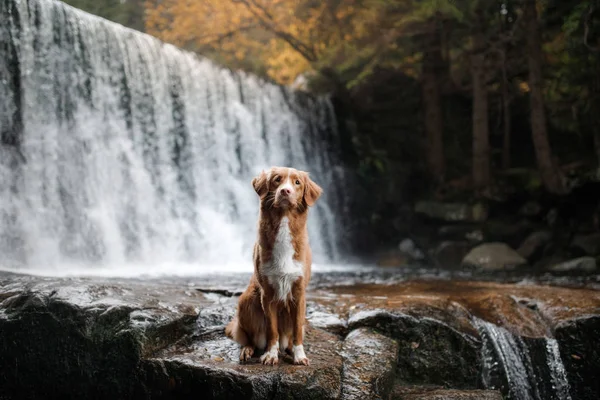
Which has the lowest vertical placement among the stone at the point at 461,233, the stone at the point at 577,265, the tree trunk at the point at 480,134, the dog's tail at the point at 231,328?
the dog's tail at the point at 231,328

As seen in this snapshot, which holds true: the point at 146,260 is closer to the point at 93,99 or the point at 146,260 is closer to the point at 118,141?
the point at 118,141

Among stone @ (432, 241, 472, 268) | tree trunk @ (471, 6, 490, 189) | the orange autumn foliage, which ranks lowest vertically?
stone @ (432, 241, 472, 268)

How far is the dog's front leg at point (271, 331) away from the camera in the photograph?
3.37 metres

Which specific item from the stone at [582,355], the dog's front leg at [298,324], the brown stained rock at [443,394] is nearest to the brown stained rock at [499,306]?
the stone at [582,355]

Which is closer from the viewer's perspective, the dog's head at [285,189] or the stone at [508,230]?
the dog's head at [285,189]

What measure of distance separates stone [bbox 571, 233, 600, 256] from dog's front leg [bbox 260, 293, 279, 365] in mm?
10501

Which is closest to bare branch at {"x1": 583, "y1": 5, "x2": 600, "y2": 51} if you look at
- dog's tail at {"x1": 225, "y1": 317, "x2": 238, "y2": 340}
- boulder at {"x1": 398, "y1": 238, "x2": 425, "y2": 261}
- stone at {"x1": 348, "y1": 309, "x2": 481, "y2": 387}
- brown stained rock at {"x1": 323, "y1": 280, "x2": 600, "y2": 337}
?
boulder at {"x1": 398, "y1": 238, "x2": 425, "y2": 261}

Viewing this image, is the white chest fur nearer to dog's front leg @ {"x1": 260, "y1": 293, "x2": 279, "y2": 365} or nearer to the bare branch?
dog's front leg @ {"x1": 260, "y1": 293, "x2": 279, "y2": 365}

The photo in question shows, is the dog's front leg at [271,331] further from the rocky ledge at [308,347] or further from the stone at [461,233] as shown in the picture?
the stone at [461,233]

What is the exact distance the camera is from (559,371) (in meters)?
4.76

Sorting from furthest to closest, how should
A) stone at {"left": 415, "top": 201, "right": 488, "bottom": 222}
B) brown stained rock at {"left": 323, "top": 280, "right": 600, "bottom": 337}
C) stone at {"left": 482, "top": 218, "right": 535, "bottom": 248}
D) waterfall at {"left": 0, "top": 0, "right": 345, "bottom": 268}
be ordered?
stone at {"left": 415, "top": 201, "right": 488, "bottom": 222}
stone at {"left": 482, "top": 218, "right": 535, "bottom": 248}
waterfall at {"left": 0, "top": 0, "right": 345, "bottom": 268}
brown stained rock at {"left": 323, "top": 280, "right": 600, "bottom": 337}

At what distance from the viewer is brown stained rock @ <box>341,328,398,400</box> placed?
11.1ft

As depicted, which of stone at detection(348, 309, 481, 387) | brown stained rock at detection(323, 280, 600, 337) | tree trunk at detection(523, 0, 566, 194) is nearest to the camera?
stone at detection(348, 309, 481, 387)

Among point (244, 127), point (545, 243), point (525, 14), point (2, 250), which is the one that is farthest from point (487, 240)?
point (2, 250)
